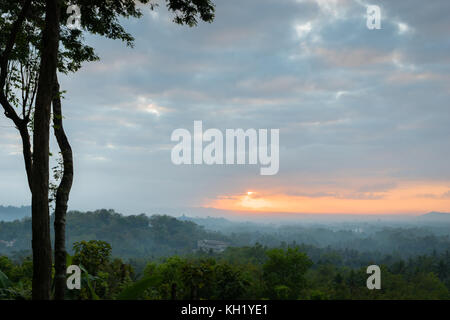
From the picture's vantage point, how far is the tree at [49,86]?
364 centimetres

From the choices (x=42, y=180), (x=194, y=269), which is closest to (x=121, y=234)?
(x=194, y=269)

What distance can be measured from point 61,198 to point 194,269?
3589mm

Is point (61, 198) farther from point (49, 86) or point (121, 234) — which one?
point (121, 234)

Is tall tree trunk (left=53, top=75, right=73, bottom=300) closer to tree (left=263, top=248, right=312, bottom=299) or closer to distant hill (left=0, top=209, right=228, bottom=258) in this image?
tree (left=263, top=248, right=312, bottom=299)

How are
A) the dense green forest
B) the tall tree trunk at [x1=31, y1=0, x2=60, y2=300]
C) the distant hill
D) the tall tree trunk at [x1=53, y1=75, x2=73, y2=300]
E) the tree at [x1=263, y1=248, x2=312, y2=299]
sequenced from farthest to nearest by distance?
the distant hill, the tree at [x1=263, y1=248, x2=312, y2=299], the dense green forest, the tall tree trunk at [x1=53, y1=75, x2=73, y2=300], the tall tree trunk at [x1=31, y1=0, x2=60, y2=300]

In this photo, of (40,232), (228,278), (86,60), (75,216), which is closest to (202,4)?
(86,60)

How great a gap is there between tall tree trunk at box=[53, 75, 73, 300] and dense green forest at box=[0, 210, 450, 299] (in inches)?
31.4

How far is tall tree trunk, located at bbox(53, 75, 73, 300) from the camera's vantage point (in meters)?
4.06

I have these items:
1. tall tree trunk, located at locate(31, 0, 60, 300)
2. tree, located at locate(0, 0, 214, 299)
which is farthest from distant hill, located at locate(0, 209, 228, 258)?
tall tree trunk, located at locate(31, 0, 60, 300)

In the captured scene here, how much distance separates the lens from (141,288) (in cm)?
411

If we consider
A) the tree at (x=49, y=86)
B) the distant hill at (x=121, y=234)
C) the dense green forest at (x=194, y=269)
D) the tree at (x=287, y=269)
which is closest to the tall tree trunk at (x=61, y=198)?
the tree at (x=49, y=86)

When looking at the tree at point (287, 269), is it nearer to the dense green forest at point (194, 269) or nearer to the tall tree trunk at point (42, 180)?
the dense green forest at point (194, 269)
